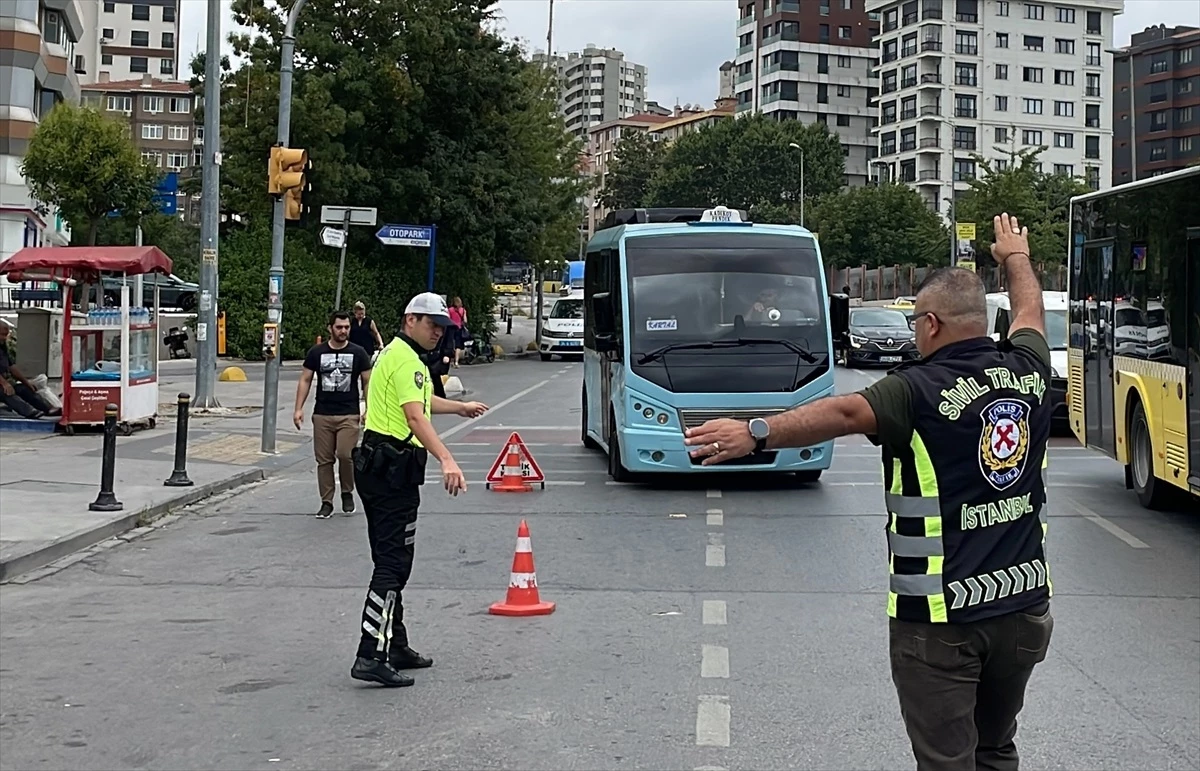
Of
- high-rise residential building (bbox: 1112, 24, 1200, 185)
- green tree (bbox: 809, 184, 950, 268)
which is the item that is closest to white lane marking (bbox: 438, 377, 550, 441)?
green tree (bbox: 809, 184, 950, 268)

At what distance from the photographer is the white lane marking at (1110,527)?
12.0 metres

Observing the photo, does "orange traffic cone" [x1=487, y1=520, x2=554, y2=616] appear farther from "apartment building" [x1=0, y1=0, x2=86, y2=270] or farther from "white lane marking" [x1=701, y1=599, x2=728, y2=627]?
"apartment building" [x1=0, y1=0, x2=86, y2=270]

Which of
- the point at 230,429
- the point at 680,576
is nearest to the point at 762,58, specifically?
the point at 230,429

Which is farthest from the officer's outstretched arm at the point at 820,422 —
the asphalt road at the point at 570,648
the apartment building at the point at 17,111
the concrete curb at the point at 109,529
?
the apartment building at the point at 17,111

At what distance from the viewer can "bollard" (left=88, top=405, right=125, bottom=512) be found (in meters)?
13.0

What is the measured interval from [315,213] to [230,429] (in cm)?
1952

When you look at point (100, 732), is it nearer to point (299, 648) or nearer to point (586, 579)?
point (299, 648)

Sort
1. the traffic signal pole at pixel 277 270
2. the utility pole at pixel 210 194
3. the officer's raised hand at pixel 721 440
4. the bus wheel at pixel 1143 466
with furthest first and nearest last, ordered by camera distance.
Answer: the utility pole at pixel 210 194 < the traffic signal pole at pixel 277 270 < the bus wheel at pixel 1143 466 < the officer's raised hand at pixel 721 440

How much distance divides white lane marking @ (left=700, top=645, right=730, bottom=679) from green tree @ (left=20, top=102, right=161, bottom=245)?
28792mm

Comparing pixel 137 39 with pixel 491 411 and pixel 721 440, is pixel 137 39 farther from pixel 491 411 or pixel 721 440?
pixel 721 440

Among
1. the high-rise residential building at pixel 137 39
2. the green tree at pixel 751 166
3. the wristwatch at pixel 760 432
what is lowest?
the wristwatch at pixel 760 432

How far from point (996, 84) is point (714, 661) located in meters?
106

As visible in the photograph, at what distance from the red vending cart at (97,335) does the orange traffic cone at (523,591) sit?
11.6 metres

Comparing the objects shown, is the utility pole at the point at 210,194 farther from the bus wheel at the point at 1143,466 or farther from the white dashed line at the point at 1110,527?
the bus wheel at the point at 1143,466
